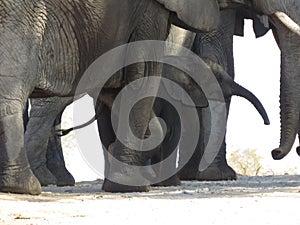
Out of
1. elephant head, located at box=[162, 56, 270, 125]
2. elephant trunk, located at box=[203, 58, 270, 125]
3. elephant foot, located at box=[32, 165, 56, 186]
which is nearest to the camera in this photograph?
elephant head, located at box=[162, 56, 270, 125]

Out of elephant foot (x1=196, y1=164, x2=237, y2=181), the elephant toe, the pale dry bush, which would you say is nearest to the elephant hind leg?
the elephant toe

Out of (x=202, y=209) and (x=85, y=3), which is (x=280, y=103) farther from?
(x=202, y=209)

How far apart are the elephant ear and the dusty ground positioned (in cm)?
148

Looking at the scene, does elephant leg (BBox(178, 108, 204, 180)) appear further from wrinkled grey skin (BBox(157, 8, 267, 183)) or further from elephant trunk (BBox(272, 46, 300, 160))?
elephant trunk (BBox(272, 46, 300, 160))

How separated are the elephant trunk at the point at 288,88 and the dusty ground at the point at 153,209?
4.17 feet

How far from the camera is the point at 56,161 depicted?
9.78 metres

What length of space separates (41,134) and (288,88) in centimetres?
211

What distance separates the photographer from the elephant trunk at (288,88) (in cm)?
Result: 801

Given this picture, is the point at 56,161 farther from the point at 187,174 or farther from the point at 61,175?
the point at 187,174

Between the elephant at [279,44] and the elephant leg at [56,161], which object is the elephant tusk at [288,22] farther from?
the elephant leg at [56,161]

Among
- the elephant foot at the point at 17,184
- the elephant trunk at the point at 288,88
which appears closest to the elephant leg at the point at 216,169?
the elephant trunk at the point at 288,88

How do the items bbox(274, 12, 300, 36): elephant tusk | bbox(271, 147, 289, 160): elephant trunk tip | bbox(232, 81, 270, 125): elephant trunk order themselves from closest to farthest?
bbox(271, 147, 289, 160): elephant trunk tip < bbox(274, 12, 300, 36): elephant tusk < bbox(232, 81, 270, 125): elephant trunk

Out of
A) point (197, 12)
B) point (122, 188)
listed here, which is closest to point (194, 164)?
point (197, 12)

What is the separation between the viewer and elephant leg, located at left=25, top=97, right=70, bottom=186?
30.2 ft
